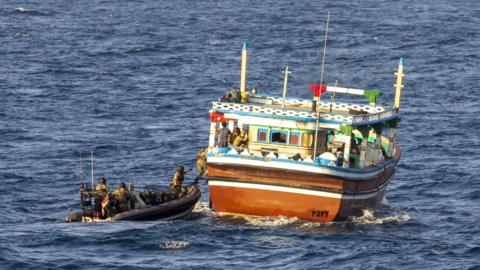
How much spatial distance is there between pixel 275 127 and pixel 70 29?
84.2m

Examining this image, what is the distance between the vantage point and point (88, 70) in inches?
4456

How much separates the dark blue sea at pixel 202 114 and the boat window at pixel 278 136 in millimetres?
3560

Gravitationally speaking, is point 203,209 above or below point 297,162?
below

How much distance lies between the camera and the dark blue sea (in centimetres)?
5422

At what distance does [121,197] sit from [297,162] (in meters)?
7.54

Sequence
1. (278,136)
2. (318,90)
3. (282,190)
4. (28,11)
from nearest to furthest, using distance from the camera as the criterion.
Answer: (282,190) < (278,136) < (318,90) < (28,11)

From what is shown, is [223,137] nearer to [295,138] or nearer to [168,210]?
[295,138]

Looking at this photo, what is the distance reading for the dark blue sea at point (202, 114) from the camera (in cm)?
5422

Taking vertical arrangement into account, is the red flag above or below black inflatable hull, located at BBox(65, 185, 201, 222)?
above

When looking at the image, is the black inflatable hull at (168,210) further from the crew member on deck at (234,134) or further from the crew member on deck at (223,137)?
the crew member on deck at (234,134)

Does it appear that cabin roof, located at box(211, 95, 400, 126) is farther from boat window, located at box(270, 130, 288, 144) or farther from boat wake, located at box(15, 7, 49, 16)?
boat wake, located at box(15, 7, 49, 16)

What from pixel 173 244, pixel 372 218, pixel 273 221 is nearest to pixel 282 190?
pixel 273 221

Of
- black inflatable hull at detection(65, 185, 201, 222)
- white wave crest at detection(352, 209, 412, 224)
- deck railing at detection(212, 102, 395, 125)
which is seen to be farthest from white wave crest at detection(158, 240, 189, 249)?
white wave crest at detection(352, 209, 412, 224)

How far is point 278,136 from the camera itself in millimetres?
60156
